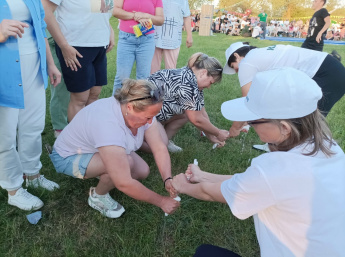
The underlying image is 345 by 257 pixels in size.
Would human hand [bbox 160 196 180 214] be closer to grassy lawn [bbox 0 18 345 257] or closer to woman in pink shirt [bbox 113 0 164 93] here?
grassy lawn [bbox 0 18 345 257]

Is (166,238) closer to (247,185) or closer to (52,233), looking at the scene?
(52,233)

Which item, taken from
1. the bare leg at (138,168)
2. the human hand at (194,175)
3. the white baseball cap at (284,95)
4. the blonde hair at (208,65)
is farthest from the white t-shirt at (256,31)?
the white baseball cap at (284,95)

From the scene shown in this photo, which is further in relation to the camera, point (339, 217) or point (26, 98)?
Answer: point (26, 98)

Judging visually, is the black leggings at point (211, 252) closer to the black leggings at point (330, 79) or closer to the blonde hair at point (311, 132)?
the blonde hair at point (311, 132)

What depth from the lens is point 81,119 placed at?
7.18 ft

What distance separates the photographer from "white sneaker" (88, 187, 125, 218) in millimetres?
2359

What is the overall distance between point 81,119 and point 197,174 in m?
0.92

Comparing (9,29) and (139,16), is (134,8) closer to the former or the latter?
(139,16)

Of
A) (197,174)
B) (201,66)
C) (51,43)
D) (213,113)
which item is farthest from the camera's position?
(213,113)

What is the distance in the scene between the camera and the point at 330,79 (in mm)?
2855

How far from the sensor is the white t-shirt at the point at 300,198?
3.95ft

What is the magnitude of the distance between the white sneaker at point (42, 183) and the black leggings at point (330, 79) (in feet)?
8.11

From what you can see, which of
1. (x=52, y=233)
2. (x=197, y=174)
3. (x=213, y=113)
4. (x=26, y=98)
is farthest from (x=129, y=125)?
(x=213, y=113)

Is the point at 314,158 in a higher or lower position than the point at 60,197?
higher
